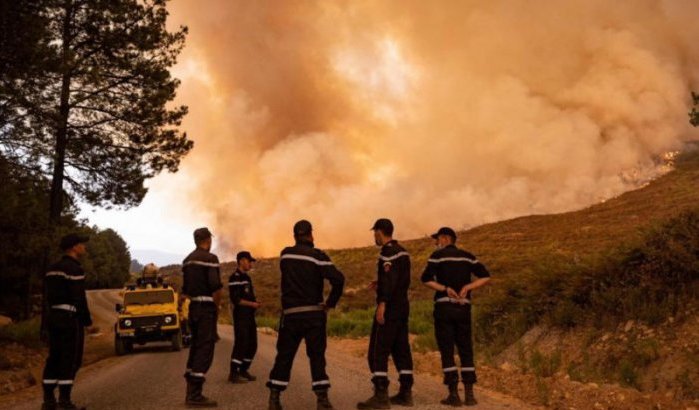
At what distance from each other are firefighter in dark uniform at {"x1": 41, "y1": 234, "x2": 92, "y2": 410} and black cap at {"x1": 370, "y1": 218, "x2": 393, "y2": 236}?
3.99 m

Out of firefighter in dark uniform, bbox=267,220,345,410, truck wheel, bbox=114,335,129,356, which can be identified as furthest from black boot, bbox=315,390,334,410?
truck wheel, bbox=114,335,129,356

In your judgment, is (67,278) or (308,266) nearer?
(308,266)

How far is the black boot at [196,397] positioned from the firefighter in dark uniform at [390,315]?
1968 millimetres

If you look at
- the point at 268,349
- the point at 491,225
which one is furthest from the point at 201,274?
the point at 491,225

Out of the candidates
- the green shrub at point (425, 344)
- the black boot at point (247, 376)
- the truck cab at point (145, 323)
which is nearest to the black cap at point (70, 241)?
the black boot at point (247, 376)

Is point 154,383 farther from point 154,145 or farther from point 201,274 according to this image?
point 154,145

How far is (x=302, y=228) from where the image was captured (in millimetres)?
6934

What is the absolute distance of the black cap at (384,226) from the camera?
7434 mm

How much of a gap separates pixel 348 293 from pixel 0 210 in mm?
41754

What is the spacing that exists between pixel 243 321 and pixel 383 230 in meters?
4.12

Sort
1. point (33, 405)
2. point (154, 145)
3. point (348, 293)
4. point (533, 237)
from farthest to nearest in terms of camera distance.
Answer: point (533, 237), point (348, 293), point (154, 145), point (33, 405)

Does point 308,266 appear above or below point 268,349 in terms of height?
above

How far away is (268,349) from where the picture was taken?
16.8 m

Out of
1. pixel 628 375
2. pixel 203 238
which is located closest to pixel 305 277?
pixel 203 238
